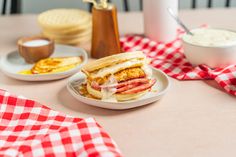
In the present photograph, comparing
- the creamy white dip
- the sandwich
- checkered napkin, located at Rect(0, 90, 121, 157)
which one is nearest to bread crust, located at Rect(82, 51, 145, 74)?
the sandwich

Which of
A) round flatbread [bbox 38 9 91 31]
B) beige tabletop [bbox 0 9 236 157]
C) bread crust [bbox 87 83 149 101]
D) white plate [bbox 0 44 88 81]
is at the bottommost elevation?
beige tabletop [bbox 0 9 236 157]

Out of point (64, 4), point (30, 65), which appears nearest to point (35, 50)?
point (30, 65)

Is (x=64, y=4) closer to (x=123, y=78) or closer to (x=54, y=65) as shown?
(x=54, y=65)

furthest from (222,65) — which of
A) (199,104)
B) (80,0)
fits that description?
(80,0)

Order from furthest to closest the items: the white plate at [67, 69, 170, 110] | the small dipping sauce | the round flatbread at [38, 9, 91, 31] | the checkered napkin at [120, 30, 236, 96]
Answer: the round flatbread at [38, 9, 91, 31], the small dipping sauce, the checkered napkin at [120, 30, 236, 96], the white plate at [67, 69, 170, 110]

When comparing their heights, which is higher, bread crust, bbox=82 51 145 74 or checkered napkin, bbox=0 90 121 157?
bread crust, bbox=82 51 145 74

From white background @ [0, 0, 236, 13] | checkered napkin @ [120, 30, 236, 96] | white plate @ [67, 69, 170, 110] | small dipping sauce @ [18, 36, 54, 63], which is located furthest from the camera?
white background @ [0, 0, 236, 13]

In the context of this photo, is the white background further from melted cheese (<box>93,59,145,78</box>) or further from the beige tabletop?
melted cheese (<box>93,59,145,78</box>)
